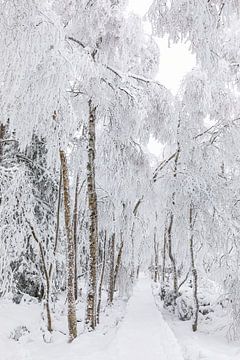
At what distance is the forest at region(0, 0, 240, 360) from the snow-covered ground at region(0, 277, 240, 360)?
4cm

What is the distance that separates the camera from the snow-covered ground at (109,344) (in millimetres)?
6785

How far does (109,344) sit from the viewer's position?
7457 millimetres

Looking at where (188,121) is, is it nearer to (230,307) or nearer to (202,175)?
(202,175)

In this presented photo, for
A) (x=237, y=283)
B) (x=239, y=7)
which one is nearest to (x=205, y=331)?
(x=237, y=283)

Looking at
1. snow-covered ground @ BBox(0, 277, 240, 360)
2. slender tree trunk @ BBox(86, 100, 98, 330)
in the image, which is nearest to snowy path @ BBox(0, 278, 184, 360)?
snow-covered ground @ BBox(0, 277, 240, 360)

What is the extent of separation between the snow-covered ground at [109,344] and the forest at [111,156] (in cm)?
4

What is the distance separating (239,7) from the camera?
14.5 feet

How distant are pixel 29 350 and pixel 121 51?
6059 millimetres

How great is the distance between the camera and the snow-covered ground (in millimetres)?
6785


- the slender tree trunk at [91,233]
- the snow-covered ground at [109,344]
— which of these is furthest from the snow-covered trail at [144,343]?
the slender tree trunk at [91,233]

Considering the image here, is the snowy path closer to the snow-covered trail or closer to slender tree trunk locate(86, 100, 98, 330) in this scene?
the snow-covered trail

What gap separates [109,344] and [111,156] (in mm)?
4447

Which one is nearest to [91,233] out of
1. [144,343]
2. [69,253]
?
[69,253]

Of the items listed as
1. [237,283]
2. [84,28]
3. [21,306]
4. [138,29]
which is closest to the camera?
[84,28]
